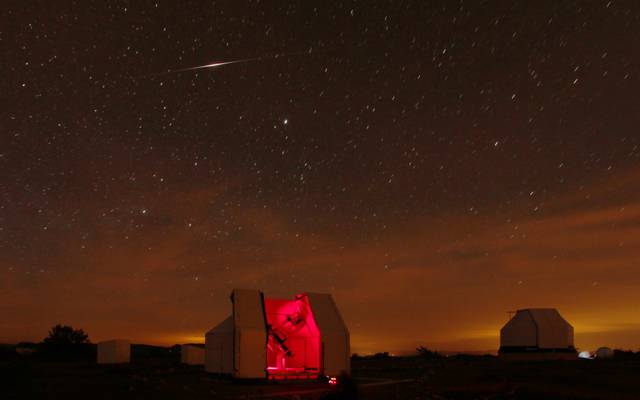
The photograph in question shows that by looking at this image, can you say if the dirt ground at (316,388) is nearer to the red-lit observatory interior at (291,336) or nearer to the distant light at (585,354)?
the red-lit observatory interior at (291,336)

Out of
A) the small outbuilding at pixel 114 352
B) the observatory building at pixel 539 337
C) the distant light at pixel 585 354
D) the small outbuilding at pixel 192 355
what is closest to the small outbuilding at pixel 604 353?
the distant light at pixel 585 354

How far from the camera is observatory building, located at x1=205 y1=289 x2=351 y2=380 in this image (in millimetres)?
25781

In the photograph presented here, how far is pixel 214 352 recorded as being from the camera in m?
28.1

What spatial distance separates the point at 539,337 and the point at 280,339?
27.1 m

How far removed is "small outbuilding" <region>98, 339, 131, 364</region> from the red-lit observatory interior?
17.0 metres

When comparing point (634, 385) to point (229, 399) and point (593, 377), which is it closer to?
point (593, 377)

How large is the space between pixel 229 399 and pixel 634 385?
44.5ft

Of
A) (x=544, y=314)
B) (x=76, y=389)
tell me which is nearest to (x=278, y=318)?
(x=76, y=389)

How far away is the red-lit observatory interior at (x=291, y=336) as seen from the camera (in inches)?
1160

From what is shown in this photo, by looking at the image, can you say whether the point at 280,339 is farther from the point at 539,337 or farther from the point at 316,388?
the point at 539,337

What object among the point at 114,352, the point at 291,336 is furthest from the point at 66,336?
the point at 291,336

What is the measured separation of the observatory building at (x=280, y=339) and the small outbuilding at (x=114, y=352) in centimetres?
1696

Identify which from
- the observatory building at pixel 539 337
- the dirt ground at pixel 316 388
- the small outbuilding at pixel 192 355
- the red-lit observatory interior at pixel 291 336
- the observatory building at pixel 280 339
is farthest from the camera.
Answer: the observatory building at pixel 539 337

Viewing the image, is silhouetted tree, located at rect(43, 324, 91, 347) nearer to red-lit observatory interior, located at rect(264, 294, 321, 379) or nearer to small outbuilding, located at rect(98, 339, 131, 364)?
small outbuilding, located at rect(98, 339, 131, 364)
